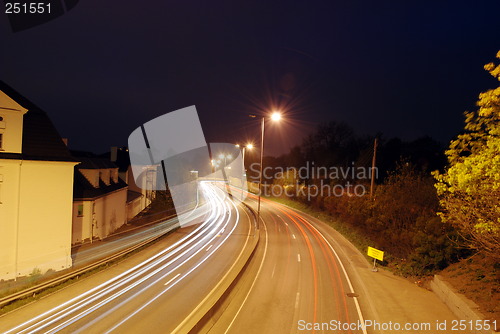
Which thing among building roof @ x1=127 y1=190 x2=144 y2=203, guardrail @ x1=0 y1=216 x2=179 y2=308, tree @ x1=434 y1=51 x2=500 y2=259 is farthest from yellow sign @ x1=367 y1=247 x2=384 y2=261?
building roof @ x1=127 y1=190 x2=144 y2=203

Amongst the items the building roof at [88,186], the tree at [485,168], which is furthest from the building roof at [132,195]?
the tree at [485,168]

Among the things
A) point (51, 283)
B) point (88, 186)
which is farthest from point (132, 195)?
point (51, 283)

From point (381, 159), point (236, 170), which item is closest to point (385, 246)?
point (381, 159)

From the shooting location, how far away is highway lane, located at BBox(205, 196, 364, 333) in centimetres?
1177

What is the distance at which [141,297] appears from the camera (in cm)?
1351

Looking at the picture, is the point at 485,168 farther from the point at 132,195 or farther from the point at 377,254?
the point at 132,195

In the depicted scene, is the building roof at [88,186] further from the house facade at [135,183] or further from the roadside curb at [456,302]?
the roadside curb at [456,302]

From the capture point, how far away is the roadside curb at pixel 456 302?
11812 mm

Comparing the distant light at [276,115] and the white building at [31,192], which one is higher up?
the distant light at [276,115]

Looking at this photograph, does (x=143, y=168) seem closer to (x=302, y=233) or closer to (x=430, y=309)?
(x=302, y=233)

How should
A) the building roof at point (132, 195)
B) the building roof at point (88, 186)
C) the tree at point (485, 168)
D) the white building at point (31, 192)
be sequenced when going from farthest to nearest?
the building roof at point (132, 195) → the building roof at point (88, 186) → the white building at point (31, 192) → the tree at point (485, 168)

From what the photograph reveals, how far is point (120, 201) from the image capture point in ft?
100

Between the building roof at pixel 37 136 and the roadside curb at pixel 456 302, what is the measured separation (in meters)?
21.5

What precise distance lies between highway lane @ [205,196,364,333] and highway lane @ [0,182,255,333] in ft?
5.60
